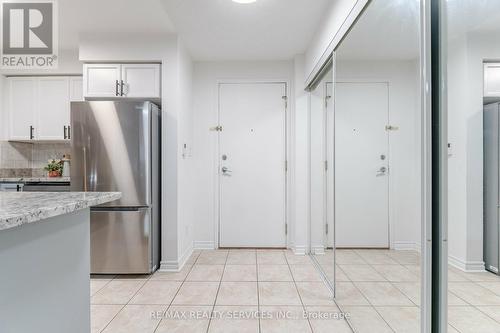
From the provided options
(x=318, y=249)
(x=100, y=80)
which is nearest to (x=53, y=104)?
(x=100, y=80)

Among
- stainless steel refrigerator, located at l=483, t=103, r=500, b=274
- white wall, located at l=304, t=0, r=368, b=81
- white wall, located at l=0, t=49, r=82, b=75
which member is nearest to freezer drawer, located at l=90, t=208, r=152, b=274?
white wall, located at l=0, t=49, r=82, b=75

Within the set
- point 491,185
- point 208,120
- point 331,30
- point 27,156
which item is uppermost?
point 331,30

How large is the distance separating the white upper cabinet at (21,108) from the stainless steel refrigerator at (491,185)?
4.49m

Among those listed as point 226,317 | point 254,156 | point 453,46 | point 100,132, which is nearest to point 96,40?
point 100,132

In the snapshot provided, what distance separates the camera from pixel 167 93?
2998mm

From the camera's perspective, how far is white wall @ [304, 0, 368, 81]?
1843mm

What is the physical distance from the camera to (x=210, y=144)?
375 centimetres

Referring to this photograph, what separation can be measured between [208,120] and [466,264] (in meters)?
3.28

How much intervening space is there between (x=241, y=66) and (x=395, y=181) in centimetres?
289

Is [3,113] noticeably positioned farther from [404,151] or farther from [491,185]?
[491,185]

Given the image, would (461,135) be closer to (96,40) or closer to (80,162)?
(80,162)

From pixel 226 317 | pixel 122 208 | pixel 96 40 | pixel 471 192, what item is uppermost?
pixel 96 40

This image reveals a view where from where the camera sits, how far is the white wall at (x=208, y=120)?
3.73m

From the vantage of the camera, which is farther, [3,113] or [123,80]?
[3,113]
